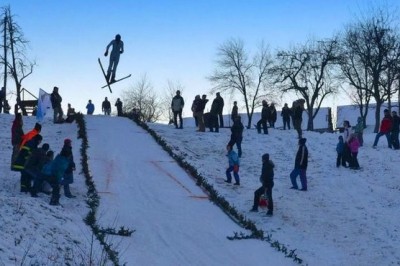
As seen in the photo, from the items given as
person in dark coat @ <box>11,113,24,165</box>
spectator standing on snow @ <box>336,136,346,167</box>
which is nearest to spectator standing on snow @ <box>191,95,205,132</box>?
spectator standing on snow @ <box>336,136,346,167</box>

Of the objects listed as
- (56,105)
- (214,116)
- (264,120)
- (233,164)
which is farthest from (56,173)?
(264,120)

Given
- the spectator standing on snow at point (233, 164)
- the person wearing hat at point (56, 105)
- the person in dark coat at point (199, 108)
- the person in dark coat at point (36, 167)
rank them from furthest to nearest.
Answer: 1. the person wearing hat at point (56, 105)
2. the person in dark coat at point (199, 108)
3. the spectator standing on snow at point (233, 164)
4. the person in dark coat at point (36, 167)

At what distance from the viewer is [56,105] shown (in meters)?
32.2

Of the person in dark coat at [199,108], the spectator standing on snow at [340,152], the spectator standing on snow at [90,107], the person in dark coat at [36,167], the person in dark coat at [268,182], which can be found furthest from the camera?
the spectator standing on snow at [90,107]

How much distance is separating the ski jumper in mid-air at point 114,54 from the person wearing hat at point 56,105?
5.25 metres

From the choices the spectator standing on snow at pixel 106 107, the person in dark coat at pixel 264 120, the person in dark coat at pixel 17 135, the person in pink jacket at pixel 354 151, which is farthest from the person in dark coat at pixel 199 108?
the person in dark coat at pixel 17 135

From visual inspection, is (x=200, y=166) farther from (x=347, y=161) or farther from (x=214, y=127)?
(x=214, y=127)

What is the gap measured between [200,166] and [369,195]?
6.17 m

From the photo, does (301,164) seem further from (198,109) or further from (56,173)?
(198,109)

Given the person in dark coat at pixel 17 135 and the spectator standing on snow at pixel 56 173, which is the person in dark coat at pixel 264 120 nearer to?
the person in dark coat at pixel 17 135

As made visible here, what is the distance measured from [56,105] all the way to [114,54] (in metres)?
7.78

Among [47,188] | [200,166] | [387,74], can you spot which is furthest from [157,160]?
[387,74]

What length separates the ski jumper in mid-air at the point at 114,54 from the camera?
25141mm

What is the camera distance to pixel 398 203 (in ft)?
66.4
